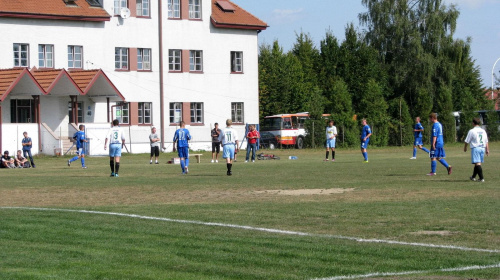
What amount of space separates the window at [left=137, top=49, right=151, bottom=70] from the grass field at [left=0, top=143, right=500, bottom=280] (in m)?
38.5

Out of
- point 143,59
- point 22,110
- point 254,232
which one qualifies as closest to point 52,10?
point 22,110

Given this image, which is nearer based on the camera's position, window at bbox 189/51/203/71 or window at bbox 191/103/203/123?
→ window at bbox 189/51/203/71

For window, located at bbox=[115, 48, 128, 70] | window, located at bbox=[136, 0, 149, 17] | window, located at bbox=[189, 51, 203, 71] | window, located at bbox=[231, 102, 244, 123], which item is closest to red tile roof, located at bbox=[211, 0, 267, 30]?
window, located at bbox=[189, 51, 203, 71]

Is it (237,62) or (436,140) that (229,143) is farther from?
(237,62)

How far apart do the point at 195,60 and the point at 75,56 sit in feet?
30.5

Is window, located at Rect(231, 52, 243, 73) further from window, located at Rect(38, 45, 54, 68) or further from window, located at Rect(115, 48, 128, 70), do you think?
window, located at Rect(38, 45, 54, 68)

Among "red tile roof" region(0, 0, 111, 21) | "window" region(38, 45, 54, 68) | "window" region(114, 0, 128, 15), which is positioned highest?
"window" region(114, 0, 128, 15)

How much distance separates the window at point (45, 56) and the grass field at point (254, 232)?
115 feet

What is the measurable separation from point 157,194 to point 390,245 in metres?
10.4

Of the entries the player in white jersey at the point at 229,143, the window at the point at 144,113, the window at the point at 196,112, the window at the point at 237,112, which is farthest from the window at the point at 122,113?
the player in white jersey at the point at 229,143

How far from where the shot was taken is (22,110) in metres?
55.3

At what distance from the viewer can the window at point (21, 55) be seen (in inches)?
2185

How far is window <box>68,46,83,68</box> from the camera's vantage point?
190 feet

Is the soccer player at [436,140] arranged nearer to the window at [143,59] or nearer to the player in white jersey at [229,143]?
the player in white jersey at [229,143]
